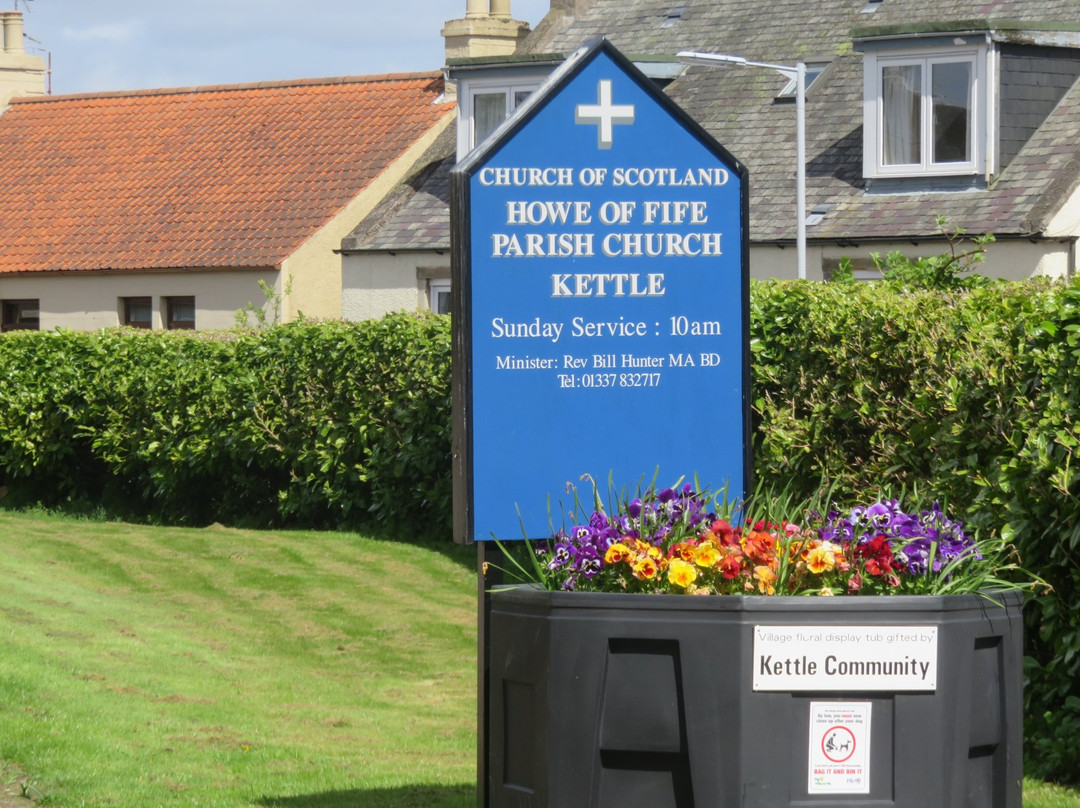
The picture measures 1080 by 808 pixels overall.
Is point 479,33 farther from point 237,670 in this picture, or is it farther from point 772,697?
point 772,697

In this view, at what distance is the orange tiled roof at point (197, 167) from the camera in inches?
1142

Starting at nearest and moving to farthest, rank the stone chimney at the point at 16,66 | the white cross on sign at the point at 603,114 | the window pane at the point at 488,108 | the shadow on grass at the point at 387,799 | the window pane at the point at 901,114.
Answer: the white cross on sign at the point at 603,114
the shadow on grass at the point at 387,799
the window pane at the point at 901,114
the window pane at the point at 488,108
the stone chimney at the point at 16,66

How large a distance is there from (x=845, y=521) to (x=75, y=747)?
175 inches

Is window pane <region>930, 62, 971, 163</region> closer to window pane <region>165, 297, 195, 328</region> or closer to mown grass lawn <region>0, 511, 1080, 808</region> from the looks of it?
mown grass lawn <region>0, 511, 1080, 808</region>

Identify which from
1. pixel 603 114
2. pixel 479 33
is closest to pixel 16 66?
pixel 479 33

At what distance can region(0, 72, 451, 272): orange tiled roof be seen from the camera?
2900 centimetres

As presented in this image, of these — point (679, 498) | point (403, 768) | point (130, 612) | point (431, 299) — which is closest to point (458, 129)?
point (431, 299)

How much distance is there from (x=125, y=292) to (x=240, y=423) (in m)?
11.7

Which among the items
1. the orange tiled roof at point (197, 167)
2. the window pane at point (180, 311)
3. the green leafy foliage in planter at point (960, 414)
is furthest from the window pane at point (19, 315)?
the green leafy foliage in planter at point (960, 414)

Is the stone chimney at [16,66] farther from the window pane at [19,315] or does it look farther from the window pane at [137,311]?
the window pane at [137,311]

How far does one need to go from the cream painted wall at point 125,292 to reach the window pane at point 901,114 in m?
10.8

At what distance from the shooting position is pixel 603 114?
6160 mm

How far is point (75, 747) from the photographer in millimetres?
7965

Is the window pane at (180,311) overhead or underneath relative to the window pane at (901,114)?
underneath
